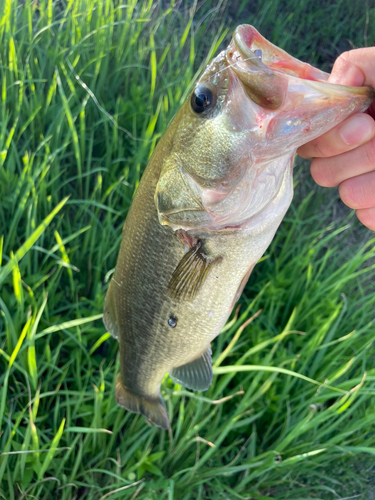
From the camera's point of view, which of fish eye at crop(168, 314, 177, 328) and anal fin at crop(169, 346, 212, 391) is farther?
anal fin at crop(169, 346, 212, 391)

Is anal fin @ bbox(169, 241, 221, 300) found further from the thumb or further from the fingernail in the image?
the thumb

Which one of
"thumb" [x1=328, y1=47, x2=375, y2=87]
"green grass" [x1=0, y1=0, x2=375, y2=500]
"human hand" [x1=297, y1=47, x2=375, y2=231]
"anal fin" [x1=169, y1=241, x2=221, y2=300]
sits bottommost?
"green grass" [x1=0, y1=0, x2=375, y2=500]

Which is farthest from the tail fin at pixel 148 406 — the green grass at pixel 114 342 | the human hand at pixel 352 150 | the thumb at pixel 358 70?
the thumb at pixel 358 70

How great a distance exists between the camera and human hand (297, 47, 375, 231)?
0.92 metres

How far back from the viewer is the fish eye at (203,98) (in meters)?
0.81

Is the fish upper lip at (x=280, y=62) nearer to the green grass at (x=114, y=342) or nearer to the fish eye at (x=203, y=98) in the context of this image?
the fish eye at (x=203, y=98)

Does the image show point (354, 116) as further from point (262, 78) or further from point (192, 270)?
point (192, 270)

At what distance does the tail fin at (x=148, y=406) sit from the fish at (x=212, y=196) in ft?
0.39

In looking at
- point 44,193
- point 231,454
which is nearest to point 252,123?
point 44,193

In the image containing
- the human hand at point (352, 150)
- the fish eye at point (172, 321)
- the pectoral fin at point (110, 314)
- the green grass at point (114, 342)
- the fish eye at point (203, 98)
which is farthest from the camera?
the green grass at point (114, 342)

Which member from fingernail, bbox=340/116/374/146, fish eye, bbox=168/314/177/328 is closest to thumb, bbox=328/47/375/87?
fingernail, bbox=340/116/374/146

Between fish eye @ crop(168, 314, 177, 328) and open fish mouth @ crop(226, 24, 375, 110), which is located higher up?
open fish mouth @ crop(226, 24, 375, 110)

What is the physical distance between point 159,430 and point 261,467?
0.44 metres

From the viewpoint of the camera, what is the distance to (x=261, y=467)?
1.51m
